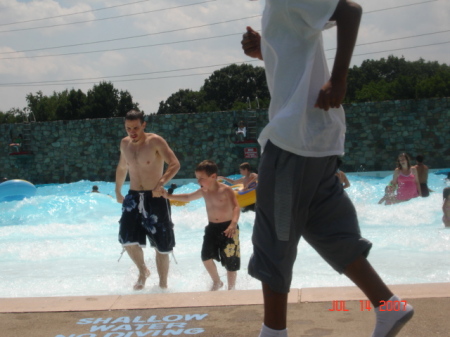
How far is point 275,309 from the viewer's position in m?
2.42

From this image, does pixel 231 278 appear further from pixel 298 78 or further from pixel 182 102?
pixel 182 102

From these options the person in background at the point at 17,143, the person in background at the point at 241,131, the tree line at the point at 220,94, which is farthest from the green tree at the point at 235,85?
the person in background at the point at 241,131

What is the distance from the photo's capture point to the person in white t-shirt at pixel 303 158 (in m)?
2.33

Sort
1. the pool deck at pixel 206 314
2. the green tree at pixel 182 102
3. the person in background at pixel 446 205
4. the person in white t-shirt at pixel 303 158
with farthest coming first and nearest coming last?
1. the green tree at pixel 182 102
2. the person in background at pixel 446 205
3. the pool deck at pixel 206 314
4. the person in white t-shirt at pixel 303 158

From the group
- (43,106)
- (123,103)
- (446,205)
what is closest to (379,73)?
(123,103)

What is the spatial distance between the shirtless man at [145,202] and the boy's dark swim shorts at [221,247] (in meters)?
0.40

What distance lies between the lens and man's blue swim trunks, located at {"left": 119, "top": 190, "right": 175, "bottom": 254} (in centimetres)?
555

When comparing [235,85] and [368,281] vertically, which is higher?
[235,85]

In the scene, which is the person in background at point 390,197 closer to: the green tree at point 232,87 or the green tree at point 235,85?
the green tree at point 232,87

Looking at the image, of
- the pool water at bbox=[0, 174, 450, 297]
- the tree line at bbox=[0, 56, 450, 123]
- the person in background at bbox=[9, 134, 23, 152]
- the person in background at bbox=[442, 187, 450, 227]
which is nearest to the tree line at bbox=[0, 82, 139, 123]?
the tree line at bbox=[0, 56, 450, 123]

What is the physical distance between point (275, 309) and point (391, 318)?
0.47m

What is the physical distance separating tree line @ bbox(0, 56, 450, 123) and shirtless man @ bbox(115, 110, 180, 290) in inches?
1865

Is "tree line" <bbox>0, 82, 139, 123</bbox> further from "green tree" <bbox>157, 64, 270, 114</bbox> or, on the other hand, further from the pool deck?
the pool deck

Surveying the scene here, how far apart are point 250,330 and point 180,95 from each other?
249 ft
